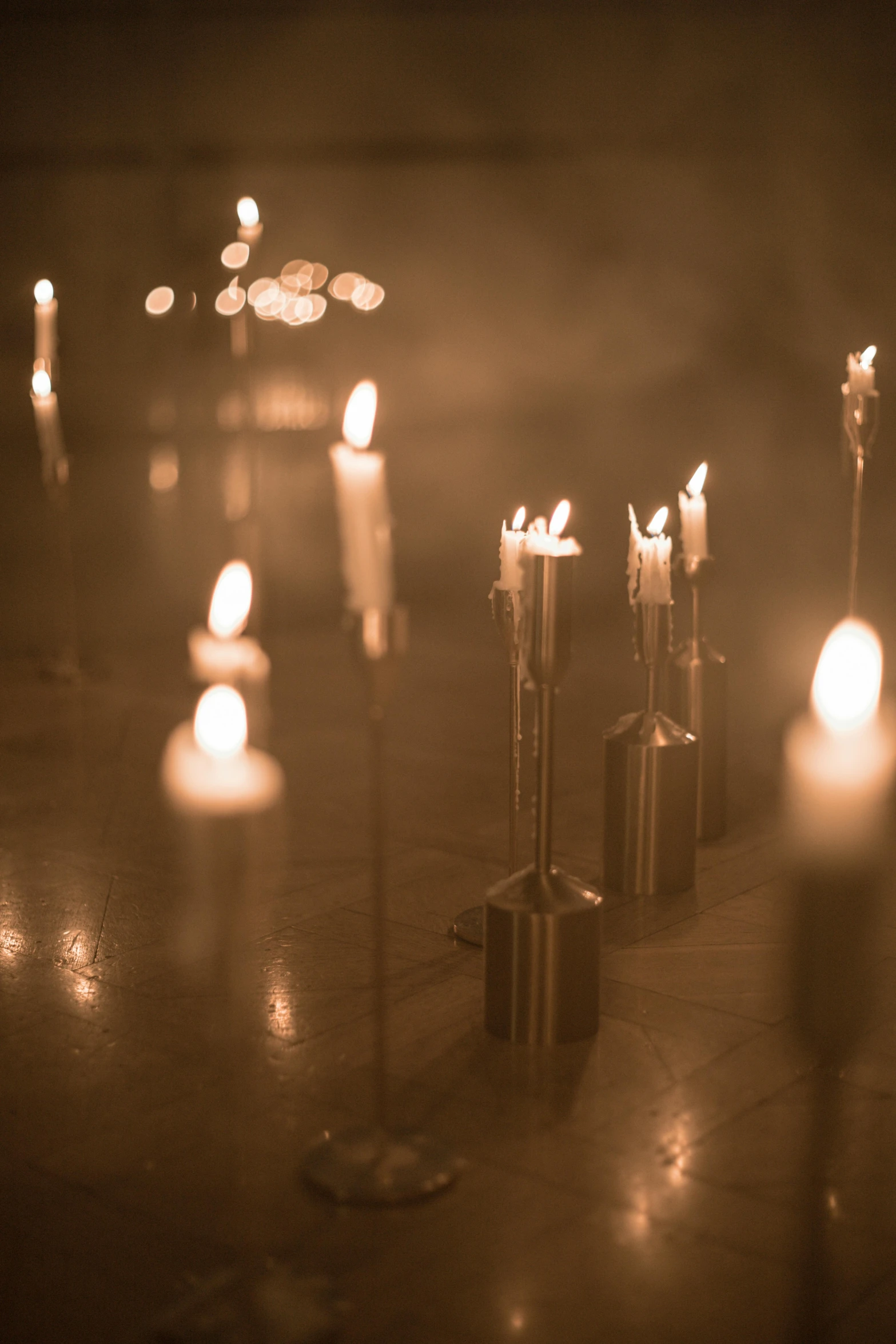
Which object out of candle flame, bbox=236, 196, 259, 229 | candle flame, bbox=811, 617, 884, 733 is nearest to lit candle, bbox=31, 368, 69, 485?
candle flame, bbox=236, 196, 259, 229

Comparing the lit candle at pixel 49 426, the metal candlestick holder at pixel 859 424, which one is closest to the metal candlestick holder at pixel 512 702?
the metal candlestick holder at pixel 859 424

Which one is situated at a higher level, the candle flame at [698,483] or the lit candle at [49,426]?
the lit candle at [49,426]

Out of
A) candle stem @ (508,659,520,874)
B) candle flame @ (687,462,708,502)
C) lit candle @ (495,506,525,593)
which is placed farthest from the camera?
candle flame @ (687,462,708,502)

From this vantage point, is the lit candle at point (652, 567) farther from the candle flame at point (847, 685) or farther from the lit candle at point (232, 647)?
the candle flame at point (847, 685)

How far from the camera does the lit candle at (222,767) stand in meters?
1.58

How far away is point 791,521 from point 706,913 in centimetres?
574

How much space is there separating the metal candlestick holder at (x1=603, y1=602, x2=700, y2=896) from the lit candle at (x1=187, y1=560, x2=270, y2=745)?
57.7 inches

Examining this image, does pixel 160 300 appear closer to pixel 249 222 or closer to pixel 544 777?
pixel 249 222

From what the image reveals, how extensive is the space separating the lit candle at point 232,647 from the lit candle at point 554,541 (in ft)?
2.35

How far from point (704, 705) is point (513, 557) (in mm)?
986

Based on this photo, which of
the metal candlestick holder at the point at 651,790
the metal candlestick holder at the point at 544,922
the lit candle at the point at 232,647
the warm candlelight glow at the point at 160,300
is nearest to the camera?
the lit candle at the point at 232,647

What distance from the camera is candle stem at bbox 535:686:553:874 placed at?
2490 mm

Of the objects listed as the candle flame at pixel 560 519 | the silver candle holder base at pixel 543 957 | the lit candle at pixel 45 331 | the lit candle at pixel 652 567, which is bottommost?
the silver candle holder base at pixel 543 957

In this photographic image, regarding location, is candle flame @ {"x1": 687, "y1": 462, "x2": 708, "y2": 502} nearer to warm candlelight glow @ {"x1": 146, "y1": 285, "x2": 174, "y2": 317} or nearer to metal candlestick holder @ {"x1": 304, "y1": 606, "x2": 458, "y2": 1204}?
metal candlestick holder @ {"x1": 304, "y1": 606, "x2": 458, "y2": 1204}
